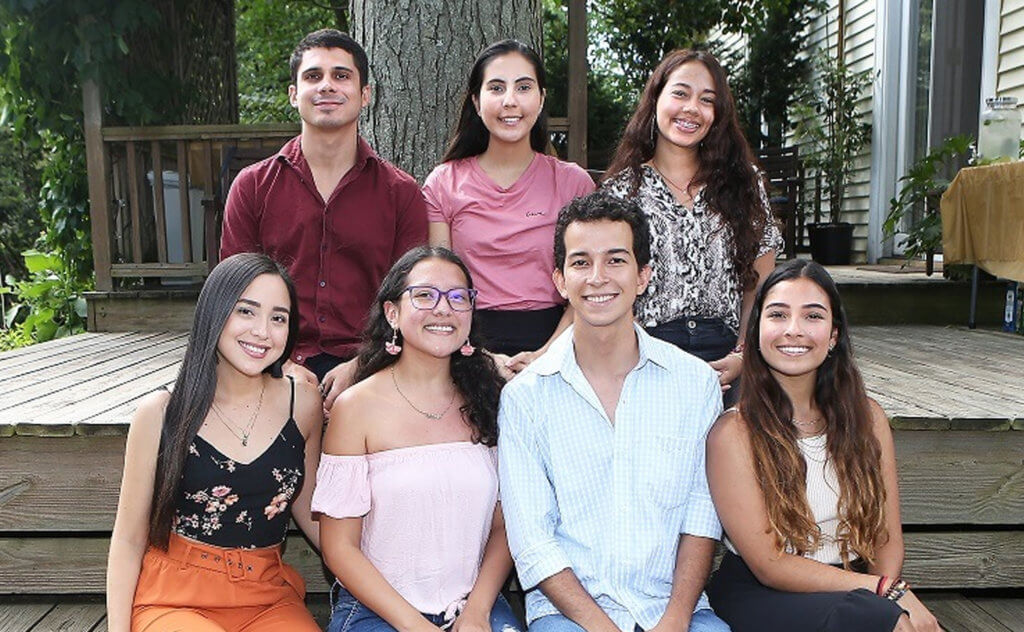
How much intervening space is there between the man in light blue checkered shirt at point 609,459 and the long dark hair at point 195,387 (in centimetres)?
67

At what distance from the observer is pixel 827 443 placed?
2115 mm

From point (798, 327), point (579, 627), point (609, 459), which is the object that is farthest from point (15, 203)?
point (798, 327)

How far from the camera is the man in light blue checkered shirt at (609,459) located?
201 centimetres

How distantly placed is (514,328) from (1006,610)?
1.64 metres

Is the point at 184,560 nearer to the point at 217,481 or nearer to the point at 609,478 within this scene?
the point at 217,481

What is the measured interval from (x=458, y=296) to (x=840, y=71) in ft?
23.8

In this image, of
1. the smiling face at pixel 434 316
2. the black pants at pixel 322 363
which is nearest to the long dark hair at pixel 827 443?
the smiling face at pixel 434 316

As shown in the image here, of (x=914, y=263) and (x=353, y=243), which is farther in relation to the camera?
(x=914, y=263)

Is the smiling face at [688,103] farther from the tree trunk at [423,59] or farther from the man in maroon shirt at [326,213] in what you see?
the tree trunk at [423,59]

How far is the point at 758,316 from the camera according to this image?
2148 millimetres

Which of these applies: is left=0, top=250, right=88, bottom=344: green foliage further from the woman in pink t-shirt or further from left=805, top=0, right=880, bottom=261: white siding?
left=805, top=0, right=880, bottom=261: white siding

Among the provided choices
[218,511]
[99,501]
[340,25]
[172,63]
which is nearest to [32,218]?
[340,25]

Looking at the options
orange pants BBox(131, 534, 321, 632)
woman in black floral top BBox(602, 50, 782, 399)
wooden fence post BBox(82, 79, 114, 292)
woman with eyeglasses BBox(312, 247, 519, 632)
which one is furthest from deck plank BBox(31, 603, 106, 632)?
wooden fence post BBox(82, 79, 114, 292)

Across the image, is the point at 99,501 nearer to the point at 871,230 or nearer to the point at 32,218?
the point at 871,230
